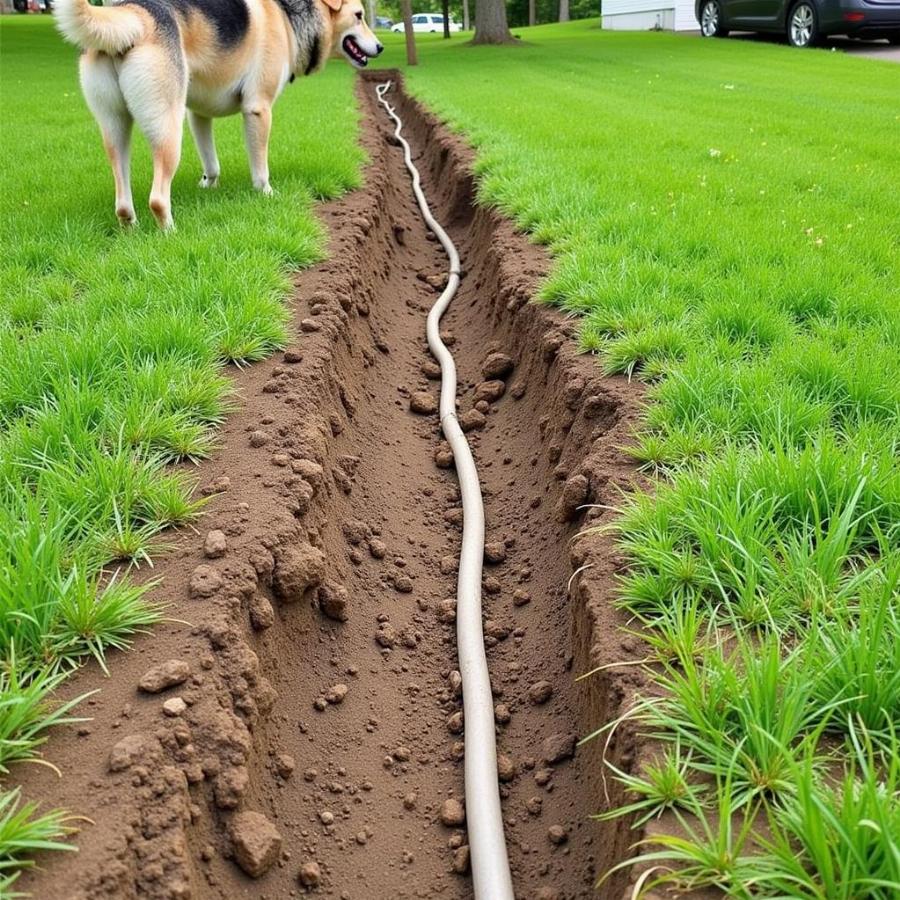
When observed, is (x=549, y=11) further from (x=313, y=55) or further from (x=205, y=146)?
(x=205, y=146)

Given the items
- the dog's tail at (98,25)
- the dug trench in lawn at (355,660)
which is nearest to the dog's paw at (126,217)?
the dog's tail at (98,25)

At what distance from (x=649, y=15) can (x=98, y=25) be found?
34.4 m

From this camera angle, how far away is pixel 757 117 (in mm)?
9758

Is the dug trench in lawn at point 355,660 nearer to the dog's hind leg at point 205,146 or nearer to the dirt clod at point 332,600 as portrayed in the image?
the dirt clod at point 332,600

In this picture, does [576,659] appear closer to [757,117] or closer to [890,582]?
[890,582]

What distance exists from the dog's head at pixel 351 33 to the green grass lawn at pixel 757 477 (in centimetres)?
139

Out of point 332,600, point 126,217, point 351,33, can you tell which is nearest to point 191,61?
point 126,217

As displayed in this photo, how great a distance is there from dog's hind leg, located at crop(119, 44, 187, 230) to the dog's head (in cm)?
210

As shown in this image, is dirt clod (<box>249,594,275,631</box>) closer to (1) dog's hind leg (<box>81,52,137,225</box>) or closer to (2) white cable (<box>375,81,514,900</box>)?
(2) white cable (<box>375,81,514,900</box>)

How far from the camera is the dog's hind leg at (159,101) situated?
4.92m

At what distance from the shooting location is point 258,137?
622 cm

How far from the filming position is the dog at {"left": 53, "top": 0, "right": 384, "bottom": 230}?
490 cm

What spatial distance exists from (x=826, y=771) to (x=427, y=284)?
17.0 feet

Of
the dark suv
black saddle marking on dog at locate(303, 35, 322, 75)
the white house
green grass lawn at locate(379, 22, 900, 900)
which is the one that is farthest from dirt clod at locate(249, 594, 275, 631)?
the white house
